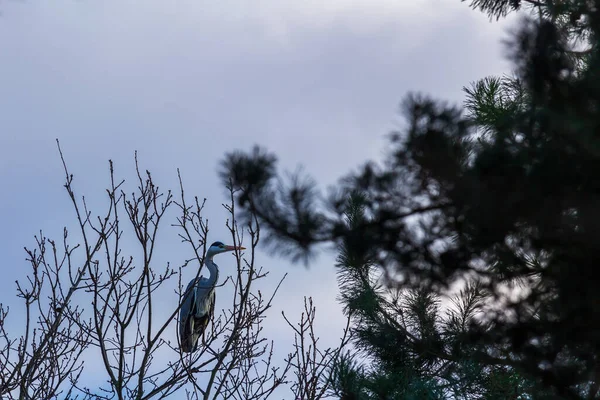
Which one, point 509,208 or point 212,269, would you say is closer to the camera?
point 509,208

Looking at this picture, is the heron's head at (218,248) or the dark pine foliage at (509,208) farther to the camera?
the heron's head at (218,248)

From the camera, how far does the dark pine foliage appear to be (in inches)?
116

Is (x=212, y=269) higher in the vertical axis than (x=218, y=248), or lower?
lower

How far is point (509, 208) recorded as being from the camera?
295 cm

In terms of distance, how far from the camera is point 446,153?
10.5 feet

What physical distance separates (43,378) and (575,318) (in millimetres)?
Answer: 3710

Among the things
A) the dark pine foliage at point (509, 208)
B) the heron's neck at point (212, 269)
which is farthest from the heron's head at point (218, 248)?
the dark pine foliage at point (509, 208)

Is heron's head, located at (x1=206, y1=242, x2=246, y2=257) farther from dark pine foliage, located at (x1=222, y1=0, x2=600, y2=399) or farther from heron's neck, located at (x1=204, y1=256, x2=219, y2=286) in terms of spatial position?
dark pine foliage, located at (x1=222, y1=0, x2=600, y2=399)

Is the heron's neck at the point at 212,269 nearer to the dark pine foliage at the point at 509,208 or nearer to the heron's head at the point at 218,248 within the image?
the heron's head at the point at 218,248

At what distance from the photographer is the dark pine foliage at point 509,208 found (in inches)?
116

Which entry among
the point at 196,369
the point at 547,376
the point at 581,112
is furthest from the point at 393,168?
the point at 196,369

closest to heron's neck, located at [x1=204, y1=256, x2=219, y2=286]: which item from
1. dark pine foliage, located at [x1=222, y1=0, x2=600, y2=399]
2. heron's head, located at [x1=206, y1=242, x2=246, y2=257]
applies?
heron's head, located at [x1=206, y1=242, x2=246, y2=257]

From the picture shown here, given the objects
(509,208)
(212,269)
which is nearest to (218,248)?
(212,269)

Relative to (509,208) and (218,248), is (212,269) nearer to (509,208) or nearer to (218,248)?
(218,248)
